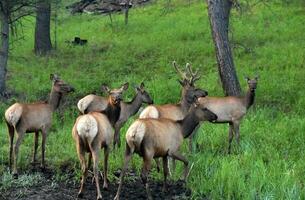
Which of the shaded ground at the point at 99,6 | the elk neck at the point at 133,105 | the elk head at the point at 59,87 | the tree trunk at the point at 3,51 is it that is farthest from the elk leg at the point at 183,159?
the shaded ground at the point at 99,6

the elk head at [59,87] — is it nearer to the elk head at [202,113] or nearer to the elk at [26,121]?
the elk at [26,121]

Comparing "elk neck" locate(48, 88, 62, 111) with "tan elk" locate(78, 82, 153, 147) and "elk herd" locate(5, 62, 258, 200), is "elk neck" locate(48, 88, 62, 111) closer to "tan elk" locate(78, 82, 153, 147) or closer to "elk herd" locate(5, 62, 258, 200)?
"elk herd" locate(5, 62, 258, 200)

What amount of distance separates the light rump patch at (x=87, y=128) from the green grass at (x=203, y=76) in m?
1.50

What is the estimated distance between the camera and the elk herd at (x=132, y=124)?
841 centimetres

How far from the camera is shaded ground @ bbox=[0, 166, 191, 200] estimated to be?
8.56m

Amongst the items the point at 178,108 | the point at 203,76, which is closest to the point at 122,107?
the point at 178,108

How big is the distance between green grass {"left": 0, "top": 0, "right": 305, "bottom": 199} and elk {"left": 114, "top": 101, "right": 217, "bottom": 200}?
616 mm

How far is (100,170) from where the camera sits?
32.2 ft

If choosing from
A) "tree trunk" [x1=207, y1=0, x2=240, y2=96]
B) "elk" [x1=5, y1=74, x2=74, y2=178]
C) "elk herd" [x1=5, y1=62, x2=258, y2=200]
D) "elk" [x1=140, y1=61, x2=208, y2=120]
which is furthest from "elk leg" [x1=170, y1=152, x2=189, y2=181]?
"tree trunk" [x1=207, y1=0, x2=240, y2=96]

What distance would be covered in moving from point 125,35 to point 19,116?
13696 millimetres

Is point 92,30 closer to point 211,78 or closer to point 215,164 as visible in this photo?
point 211,78

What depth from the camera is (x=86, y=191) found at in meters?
8.91

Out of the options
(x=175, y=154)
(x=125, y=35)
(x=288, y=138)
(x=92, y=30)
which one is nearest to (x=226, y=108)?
(x=288, y=138)

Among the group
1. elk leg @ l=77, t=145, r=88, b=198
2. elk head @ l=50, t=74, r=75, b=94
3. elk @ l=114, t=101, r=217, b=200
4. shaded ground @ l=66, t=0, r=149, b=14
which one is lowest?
elk leg @ l=77, t=145, r=88, b=198
